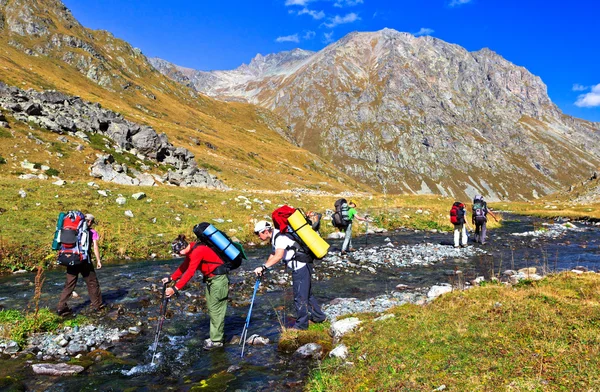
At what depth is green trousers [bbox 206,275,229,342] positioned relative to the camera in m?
10.2

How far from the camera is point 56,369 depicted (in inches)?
330

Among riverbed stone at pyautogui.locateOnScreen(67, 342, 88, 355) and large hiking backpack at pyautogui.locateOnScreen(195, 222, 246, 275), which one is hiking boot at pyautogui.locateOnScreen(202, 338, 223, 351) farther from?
riverbed stone at pyautogui.locateOnScreen(67, 342, 88, 355)

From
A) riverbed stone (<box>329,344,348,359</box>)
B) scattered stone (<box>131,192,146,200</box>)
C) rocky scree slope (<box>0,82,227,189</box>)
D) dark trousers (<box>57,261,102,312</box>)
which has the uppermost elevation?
rocky scree slope (<box>0,82,227,189</box>)

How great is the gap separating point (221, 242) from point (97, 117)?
56045 mm

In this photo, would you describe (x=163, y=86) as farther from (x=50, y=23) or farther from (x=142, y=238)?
(x=142, y=238)

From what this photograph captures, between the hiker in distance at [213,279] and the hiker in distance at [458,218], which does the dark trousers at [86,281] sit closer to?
the hiker in distance at [213,279]

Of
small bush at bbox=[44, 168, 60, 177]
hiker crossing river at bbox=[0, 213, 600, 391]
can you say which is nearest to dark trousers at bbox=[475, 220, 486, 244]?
hiker crossing river at bbox=[0, 213, 600, 391]

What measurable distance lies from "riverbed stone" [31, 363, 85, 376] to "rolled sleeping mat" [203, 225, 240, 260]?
4.26 metres

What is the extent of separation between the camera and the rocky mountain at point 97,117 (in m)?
43.7

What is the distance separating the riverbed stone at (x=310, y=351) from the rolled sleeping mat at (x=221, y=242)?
10.0 feet

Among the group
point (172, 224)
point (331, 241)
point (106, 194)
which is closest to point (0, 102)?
point (106, 194)

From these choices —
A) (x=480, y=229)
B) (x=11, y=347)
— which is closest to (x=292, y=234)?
(x=11, y=347)

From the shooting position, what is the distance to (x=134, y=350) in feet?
32.2

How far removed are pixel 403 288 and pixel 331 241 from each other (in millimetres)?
13184
